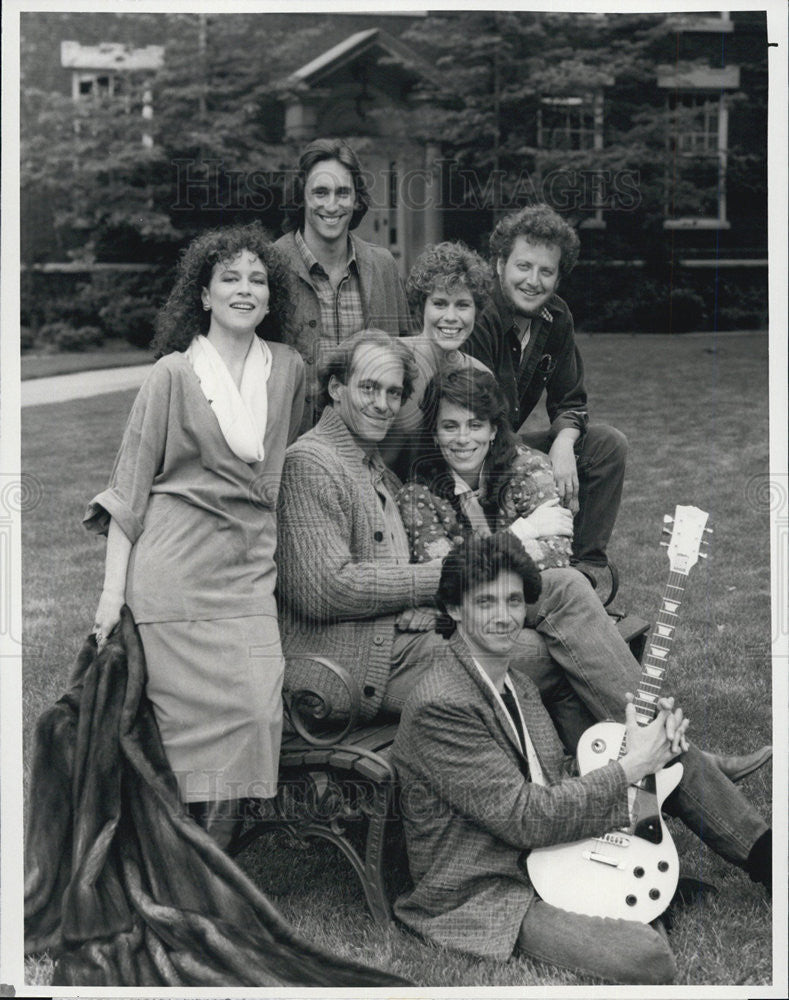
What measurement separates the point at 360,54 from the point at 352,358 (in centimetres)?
214

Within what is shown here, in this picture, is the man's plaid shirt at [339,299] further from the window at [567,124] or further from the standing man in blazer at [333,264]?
the window at [567,124]

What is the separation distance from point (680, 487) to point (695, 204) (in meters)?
2.40

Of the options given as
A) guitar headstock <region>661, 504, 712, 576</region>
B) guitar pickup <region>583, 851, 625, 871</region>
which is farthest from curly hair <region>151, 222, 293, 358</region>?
guitar pickup <region>583, 851, 625, 871</region>

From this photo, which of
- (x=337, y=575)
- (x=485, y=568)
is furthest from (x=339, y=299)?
(x=485, y=568)

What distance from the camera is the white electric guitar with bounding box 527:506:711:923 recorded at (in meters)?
3.50

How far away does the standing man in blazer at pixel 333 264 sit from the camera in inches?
163

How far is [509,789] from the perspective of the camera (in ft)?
11.2

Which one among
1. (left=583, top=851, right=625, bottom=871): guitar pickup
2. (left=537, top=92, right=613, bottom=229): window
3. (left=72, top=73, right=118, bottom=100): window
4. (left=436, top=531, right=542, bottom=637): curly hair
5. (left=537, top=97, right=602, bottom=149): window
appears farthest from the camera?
(left=72, top=73, right=118, bottom=100): window

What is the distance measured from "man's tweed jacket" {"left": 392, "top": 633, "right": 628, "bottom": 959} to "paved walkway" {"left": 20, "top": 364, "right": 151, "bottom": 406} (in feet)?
19.0

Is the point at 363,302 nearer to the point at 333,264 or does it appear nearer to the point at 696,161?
the point at 333,264

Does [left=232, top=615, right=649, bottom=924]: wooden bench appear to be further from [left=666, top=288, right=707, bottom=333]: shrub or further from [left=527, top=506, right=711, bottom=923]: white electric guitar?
[left=666, top=288, right=707, bottom=333]: shrub

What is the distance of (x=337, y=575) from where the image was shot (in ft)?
12.1

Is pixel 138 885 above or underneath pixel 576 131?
underneath

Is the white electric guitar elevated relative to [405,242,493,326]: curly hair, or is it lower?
lower
